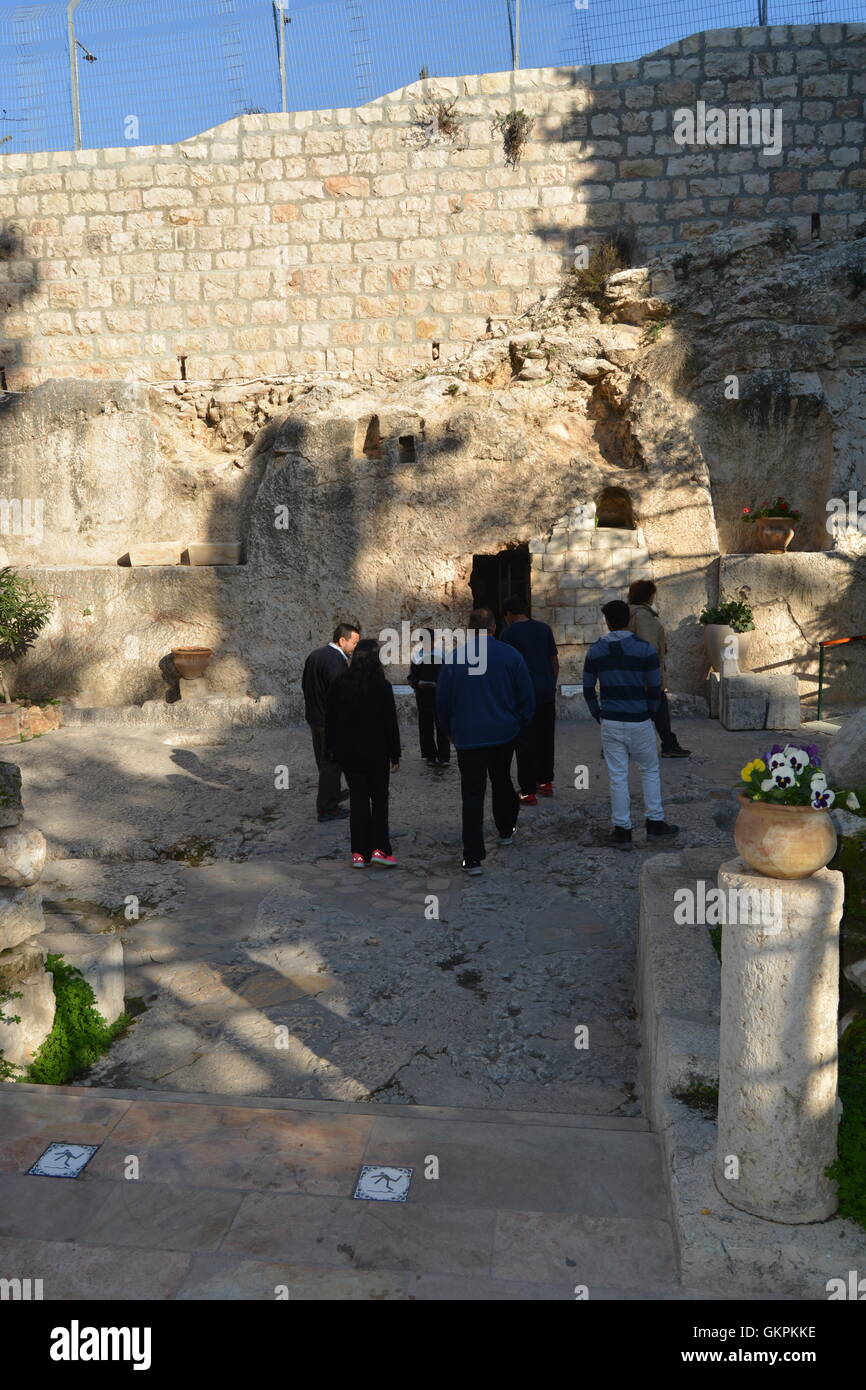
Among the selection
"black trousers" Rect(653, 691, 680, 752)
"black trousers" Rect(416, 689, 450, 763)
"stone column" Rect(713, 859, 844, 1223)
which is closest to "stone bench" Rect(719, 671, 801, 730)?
"black trousers" Rect(653, 691, 680, 752)

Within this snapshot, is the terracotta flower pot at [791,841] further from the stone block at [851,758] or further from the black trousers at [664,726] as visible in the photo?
the black trousers at [664,726]

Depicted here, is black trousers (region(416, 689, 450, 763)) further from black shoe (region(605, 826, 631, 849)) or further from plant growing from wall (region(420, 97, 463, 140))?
plant growing from wall (region(420, 97, 463, 140))

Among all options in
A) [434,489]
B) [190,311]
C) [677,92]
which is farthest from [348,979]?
[677,92]

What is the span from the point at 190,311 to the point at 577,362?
5.97 metres

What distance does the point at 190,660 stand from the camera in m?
11.8

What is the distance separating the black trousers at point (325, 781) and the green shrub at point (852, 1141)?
493 centimetres

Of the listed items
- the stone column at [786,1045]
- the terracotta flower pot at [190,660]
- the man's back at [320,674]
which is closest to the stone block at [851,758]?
the stone column at [786,1045]

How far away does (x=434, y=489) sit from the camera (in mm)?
11820

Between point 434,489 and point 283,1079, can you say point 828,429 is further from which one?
point 283,1079

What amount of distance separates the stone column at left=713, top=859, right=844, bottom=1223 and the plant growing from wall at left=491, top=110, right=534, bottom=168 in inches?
538

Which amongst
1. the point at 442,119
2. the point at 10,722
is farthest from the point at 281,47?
the point at 10,722

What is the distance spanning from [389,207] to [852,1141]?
558 inches

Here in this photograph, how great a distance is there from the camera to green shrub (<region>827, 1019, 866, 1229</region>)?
2836mm
